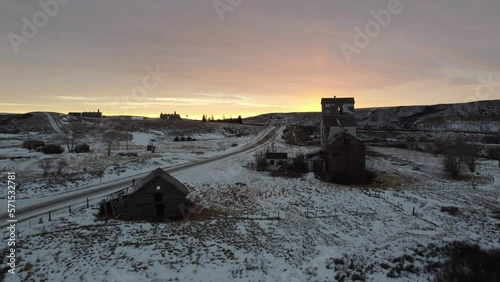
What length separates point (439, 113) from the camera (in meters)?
148

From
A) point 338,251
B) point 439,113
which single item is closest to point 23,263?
point 338,251

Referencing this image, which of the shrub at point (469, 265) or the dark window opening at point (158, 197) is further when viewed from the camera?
the dark window opening at point (158, 197)

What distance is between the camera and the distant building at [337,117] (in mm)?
52938

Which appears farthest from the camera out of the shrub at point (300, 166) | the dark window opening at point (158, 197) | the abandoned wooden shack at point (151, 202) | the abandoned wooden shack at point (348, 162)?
the shrub at point (300, 166)

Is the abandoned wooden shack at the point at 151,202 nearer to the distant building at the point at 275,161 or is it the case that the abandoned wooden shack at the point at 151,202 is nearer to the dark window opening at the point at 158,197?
the dark window opening at the point at 158,197

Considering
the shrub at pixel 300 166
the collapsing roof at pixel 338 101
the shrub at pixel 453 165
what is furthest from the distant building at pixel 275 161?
the shrub at pixel 453 165

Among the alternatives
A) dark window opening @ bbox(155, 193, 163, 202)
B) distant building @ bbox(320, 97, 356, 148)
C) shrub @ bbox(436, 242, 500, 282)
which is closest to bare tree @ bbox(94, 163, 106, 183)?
dark window opening @ bbox(155, 193, 163, 202)

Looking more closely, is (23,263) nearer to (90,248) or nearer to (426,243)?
(90,248)

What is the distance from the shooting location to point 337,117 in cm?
5422

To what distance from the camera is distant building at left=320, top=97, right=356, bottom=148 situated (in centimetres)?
5294

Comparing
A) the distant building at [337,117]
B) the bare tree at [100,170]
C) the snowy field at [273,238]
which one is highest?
the distant building at [337,117]

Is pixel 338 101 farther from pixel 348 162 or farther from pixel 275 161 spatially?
pixel 348 162

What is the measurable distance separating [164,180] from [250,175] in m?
17.4

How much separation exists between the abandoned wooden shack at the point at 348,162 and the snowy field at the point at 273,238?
5.49 metres
